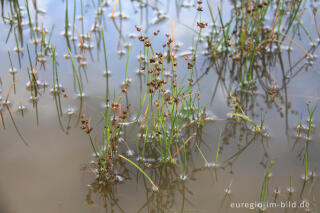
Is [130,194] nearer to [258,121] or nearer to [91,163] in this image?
[91,163]

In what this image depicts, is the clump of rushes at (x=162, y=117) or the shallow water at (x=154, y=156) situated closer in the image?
the shallow water at (x=154, y=156)

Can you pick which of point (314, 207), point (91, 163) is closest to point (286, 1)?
point (314, 207)

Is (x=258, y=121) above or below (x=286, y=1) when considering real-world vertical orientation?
below

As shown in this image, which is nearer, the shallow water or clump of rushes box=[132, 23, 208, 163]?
the shallow water

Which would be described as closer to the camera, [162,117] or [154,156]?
[154,156]

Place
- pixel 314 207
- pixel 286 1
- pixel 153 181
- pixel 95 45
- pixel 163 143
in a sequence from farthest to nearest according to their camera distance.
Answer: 1. pixel 286 1
2. pixel 95 45
3. pixel 163 143
4. pixel 153 181
5. pixel 314 207

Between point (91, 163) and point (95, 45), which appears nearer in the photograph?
point (91, 163)

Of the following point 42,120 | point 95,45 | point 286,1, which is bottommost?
point 42,120

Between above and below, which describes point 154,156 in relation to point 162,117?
below
